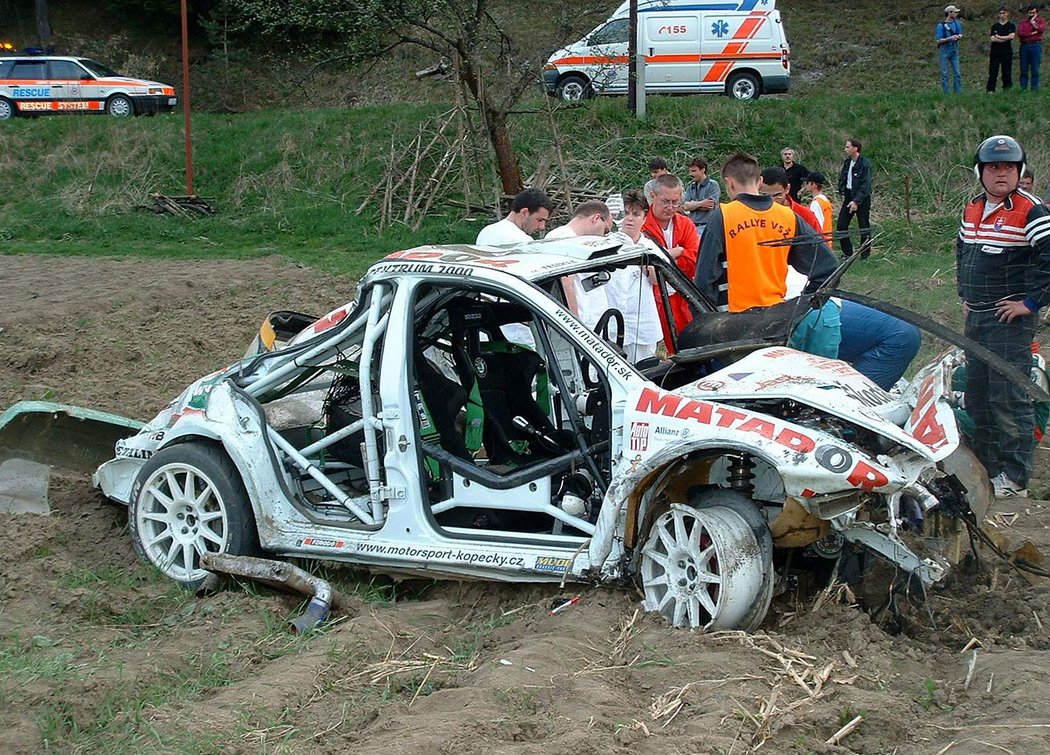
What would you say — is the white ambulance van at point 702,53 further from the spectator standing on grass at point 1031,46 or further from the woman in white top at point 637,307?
the woman in white top at point 637,307

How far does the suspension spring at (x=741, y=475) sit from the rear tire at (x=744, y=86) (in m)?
22.5

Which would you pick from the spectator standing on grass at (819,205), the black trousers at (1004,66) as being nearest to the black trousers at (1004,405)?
the spectator standing on grass at (819,205)

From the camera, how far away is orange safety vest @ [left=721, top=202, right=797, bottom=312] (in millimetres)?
7258

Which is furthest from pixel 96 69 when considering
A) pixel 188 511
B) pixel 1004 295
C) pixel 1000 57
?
pixel 1004 295

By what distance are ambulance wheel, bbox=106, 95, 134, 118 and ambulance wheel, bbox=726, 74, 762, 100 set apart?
14561mm

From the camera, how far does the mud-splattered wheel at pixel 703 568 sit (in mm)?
5047

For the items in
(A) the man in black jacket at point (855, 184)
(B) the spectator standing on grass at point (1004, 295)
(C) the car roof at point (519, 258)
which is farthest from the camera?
(A) the man in black jacket at point (855, 184)

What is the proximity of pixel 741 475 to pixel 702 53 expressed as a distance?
22804 mm

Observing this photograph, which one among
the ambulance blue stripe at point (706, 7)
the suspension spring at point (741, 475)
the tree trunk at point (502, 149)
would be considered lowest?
the suspension spring at point (741, 475)

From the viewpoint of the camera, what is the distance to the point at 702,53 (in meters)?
26.8

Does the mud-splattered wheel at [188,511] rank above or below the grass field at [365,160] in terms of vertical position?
below

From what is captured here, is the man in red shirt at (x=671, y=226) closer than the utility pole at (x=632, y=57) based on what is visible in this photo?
Yes

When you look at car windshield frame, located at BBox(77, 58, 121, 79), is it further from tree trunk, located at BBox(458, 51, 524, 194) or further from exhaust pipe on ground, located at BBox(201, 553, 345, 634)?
exhaust pipe on ground, located at BBox(201, 553, 345, 634)

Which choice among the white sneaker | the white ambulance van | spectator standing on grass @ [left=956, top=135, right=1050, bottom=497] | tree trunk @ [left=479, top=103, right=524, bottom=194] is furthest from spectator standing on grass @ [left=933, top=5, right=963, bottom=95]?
the white sneaker
